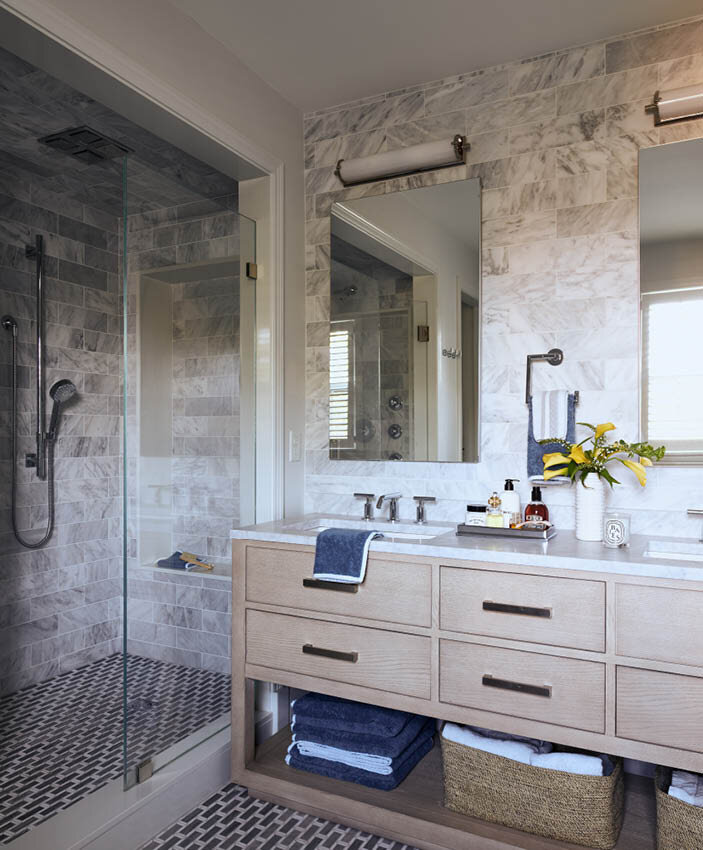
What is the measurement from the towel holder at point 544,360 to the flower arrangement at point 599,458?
8.6 inches

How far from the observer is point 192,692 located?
239 cm

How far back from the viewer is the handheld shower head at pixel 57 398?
335 centimetres

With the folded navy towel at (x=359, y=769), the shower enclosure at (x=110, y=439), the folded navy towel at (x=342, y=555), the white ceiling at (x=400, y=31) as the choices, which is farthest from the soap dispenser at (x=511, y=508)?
the white ceiling at (x=400, y=31)

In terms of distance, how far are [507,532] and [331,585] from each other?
60 cm

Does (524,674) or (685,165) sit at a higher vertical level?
(685,165)

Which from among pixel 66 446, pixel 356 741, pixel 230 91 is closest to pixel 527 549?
pixel 356 741

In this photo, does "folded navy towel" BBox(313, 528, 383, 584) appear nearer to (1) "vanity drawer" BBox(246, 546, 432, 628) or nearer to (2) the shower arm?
(1) "vanity drawer" BBox(246, 546, 432, 628)

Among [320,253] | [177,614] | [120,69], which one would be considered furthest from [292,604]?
[120,69]

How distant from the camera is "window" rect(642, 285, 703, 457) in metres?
2.16

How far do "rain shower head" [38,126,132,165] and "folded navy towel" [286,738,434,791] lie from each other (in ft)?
8.46

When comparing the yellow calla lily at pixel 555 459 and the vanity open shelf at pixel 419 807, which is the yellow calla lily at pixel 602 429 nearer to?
the yellow calla lily at pixel 555 459

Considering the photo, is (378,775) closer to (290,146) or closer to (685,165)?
(685,165)

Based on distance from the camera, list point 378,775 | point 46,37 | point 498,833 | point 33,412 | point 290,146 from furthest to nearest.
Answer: point 33,412 → point 290,146 → point 378,775 → point 498,833 → point 46,37

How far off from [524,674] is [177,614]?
1246mm
